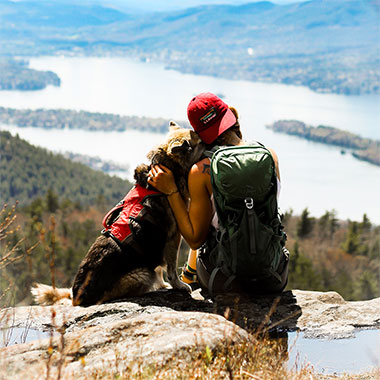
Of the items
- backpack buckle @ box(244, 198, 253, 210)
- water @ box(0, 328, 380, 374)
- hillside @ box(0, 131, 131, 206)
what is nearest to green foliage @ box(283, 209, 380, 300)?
water @ box(0, 328, 380, 374)

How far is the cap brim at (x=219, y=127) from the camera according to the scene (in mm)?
4309

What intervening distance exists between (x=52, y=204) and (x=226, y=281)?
67.4m

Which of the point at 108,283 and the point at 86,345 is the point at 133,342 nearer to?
the point at 86,345

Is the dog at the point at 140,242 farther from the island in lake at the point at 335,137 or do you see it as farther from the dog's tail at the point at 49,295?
the island in lake at the point at 335,137

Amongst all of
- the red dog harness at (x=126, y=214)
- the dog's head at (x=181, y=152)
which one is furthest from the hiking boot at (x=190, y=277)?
the dog's head at (x=181, y=152)

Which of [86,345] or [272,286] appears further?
[272,286]

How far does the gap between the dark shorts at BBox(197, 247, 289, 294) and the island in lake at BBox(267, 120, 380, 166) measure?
160 meters

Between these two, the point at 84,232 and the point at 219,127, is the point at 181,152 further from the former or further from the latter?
the point at 84,232

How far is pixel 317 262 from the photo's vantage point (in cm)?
6278

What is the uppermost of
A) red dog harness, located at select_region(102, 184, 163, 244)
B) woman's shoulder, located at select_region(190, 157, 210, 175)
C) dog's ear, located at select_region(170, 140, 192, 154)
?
dog's ear, located at select_region(170, 140, 192, 154)

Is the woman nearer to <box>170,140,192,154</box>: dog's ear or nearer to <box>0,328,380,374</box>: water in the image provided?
<box>170,140,192,154</box>: dog's ear

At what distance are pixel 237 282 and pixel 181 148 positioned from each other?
1.45m

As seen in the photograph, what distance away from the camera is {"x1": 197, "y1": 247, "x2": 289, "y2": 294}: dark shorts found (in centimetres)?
447

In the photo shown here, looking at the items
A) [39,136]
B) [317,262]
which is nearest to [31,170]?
[317,262]
